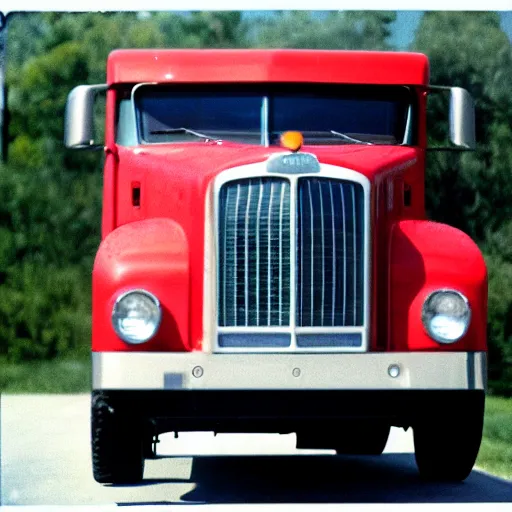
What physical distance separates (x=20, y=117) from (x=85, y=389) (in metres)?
5.24

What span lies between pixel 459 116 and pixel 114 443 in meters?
2.79

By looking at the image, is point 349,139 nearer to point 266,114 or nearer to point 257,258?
point 266,114

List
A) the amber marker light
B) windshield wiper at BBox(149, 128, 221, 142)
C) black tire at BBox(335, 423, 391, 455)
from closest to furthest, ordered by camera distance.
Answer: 1. the amber marker light
2. windshield wiper at BBox(149, 128, 221, 142)
3. black tire at BBox(335, 423, 391, 455)

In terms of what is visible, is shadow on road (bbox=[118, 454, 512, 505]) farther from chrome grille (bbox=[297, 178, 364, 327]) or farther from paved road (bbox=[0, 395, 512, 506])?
chrome grille (bbox=[297, 178, 364, 327])

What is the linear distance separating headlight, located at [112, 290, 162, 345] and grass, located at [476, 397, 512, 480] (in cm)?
350

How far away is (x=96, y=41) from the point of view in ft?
77.2

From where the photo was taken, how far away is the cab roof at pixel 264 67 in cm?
796

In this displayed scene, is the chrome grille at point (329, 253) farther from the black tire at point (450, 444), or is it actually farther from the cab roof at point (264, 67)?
the cab roof at point (264, 67)

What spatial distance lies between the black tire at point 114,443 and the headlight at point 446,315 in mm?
1620

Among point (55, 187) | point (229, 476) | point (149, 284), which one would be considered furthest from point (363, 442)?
point (55, 187)

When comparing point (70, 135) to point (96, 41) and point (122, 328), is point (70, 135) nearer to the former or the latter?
point (122, 328)

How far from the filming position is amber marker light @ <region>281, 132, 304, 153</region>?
713cm

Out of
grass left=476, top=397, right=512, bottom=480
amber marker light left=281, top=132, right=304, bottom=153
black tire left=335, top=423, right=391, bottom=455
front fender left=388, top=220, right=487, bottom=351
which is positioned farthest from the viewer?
grass left=476, top=397, right=512, bottom=480

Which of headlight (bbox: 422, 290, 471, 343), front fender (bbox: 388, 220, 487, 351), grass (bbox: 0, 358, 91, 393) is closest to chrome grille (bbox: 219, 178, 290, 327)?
front fender (bbox: 388, 220, 487, 351)
